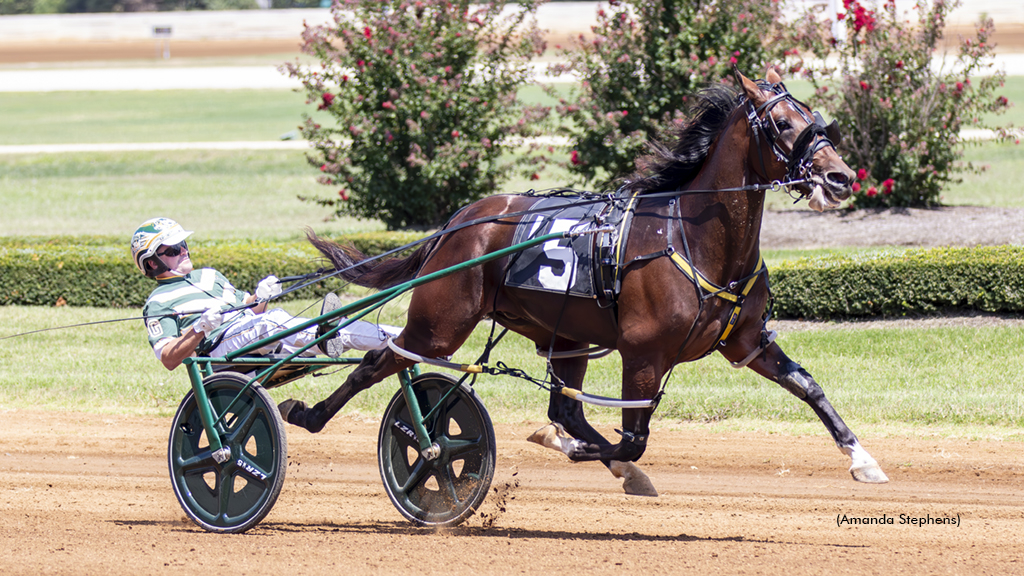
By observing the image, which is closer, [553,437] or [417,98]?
[553,437]

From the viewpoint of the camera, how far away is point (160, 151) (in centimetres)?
2511

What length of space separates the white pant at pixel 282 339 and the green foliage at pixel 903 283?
15.0 ft

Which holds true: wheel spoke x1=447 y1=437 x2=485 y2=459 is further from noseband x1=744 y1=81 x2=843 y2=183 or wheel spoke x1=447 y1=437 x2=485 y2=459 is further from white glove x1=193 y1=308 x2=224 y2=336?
noseband x1=744 y1=81 x2=843 y2=183

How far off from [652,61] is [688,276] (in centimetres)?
807

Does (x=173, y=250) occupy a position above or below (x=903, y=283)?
above

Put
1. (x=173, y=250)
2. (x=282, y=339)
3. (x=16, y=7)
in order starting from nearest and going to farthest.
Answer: (x=173, y=250) < (x=282, y=339) < (x=16, y=7)

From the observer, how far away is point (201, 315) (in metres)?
4.96

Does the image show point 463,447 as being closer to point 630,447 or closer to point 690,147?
point 630,447

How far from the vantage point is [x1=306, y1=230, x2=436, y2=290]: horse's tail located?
5.37 metres

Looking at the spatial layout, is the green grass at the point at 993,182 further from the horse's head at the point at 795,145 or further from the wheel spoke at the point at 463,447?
the wheel spoke at the point at 463,447

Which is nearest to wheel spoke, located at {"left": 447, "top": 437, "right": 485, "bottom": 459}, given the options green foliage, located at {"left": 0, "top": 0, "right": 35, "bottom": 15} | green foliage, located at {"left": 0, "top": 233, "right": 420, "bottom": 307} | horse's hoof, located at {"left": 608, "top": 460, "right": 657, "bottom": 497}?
horse's hoof, located at {"left": 608, "top": 460, "right": 657, "bottom": 497}

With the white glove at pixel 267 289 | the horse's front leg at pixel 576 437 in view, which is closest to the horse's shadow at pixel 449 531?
the horse's front leg at pixel 576 437

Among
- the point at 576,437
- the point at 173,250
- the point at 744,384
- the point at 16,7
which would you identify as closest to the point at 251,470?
the point at 173,250

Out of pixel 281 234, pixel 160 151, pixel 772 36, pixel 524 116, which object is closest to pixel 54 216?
pixel 281 234
